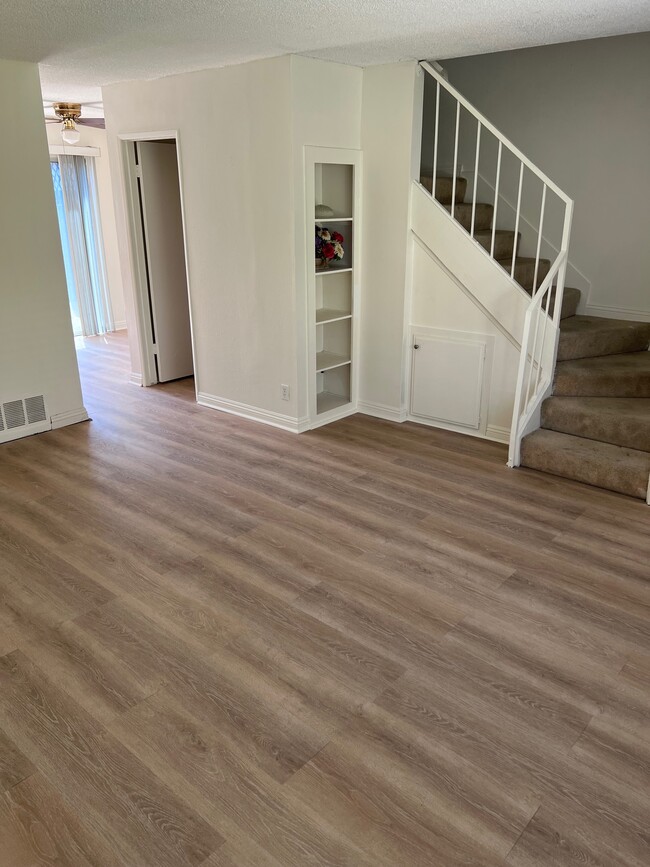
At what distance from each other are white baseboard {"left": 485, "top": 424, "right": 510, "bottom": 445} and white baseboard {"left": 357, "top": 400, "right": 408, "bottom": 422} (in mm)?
695

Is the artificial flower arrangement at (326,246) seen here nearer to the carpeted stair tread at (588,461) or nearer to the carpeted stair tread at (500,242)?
the carpeted stair tread at (500,242)

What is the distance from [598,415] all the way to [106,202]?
6349 mm

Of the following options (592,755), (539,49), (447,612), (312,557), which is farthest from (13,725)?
(539,49)

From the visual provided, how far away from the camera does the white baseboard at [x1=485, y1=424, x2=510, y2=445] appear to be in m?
4.51

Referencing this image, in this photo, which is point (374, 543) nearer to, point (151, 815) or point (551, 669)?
point (551, 669)

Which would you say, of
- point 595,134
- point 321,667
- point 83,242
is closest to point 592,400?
point 595,134

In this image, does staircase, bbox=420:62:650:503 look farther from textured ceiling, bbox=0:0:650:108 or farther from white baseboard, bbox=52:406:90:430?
white baseboard, bbox=52:406:90:430

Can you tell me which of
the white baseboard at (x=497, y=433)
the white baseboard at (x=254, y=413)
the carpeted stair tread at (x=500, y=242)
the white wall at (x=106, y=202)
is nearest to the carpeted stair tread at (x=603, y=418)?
the white baseboard at (x=497, y=433)

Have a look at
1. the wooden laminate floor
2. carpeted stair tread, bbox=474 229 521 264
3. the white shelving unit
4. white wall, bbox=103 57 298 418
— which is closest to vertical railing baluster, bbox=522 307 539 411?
the wooden laminate floor

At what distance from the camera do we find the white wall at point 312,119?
4.13 m

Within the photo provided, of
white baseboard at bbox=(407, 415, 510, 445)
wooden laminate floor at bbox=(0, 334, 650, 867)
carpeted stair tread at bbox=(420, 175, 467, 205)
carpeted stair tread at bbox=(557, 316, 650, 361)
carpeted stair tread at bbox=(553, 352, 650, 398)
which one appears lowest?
wooden laminate floor at bbox=(0, 334, 650, 867)

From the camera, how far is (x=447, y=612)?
2.72 meters

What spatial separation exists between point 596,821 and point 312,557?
64.3 inches

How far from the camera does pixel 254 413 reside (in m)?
5.05
